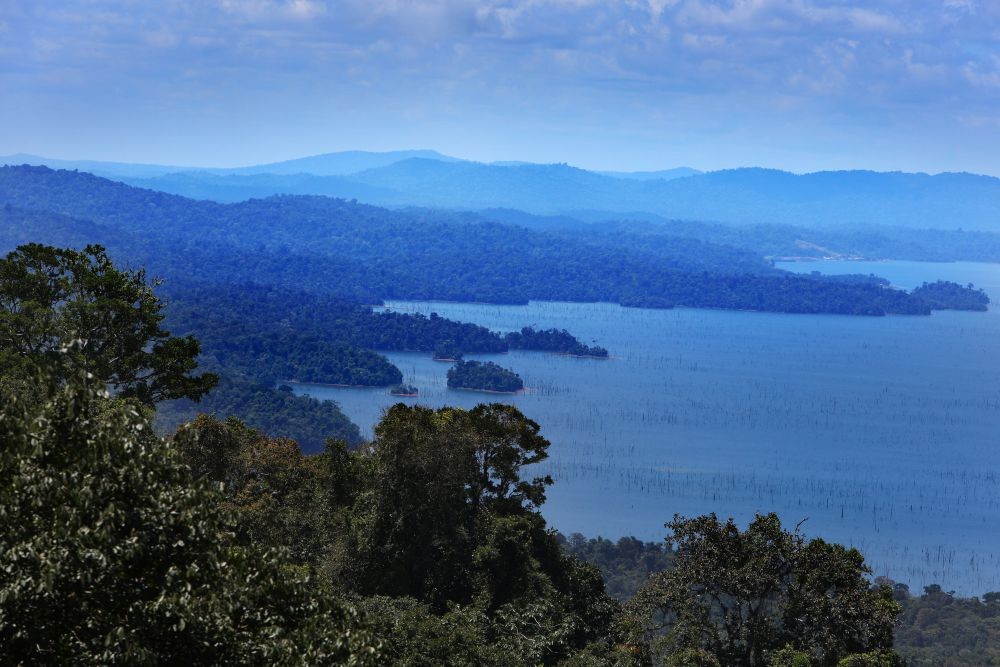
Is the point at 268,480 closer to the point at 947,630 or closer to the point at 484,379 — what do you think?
the point at 947,630

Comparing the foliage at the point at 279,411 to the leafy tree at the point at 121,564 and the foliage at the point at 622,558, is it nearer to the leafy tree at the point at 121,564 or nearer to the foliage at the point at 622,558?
the foliage at the point at 622,558

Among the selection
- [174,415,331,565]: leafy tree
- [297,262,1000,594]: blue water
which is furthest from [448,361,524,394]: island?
[174,415,331,565]: leafy tree

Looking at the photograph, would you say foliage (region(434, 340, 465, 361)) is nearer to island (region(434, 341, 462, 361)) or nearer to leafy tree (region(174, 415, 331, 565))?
island (region(434, 341, 462, 361))

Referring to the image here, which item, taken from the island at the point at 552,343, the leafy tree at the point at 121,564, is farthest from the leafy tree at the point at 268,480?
the island at the point at 552,343

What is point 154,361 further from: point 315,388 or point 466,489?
point 315,388

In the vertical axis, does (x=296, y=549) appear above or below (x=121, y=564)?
below

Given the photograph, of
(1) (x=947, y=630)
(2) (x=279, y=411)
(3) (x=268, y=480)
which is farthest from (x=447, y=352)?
(3) (x=268, y=480)
